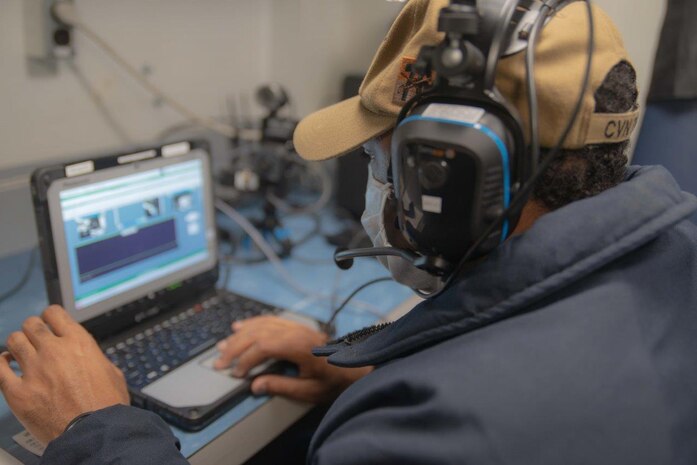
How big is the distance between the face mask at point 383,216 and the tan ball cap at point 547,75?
0.17 ft

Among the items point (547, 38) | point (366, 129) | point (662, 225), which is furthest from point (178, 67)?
point (662, 225)

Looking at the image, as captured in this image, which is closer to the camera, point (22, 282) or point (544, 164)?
point (544, 164)

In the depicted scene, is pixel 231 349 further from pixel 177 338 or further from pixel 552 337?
pixel 552 337

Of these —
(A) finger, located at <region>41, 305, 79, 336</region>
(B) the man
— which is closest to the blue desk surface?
(A) finger, located at <region>41, 305, 79, 336</region>

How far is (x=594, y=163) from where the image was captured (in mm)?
572

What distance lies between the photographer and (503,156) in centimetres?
52

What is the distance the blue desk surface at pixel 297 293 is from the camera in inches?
43.5

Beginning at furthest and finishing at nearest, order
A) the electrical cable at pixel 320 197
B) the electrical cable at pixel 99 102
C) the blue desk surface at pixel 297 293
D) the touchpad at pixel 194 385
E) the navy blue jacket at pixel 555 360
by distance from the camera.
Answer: the electrical cable at pixel 320 197 → the electrical cable at pixel 99 102 → the blue desk surface at pixel 297 293 → the touchpad at pixel 194 385 → the navy blue jacket at pixel 555 360

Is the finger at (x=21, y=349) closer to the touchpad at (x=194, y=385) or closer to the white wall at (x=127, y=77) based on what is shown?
the touchpad at (x=194, y=385)

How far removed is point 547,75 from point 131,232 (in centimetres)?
74

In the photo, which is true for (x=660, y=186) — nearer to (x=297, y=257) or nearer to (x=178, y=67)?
(x=297, y=257)

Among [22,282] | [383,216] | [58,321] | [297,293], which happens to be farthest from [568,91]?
[22,282]

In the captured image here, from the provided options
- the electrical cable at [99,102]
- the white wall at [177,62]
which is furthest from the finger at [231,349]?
the electrical cable at [99,102]

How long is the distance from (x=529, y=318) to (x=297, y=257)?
956 millimetres
